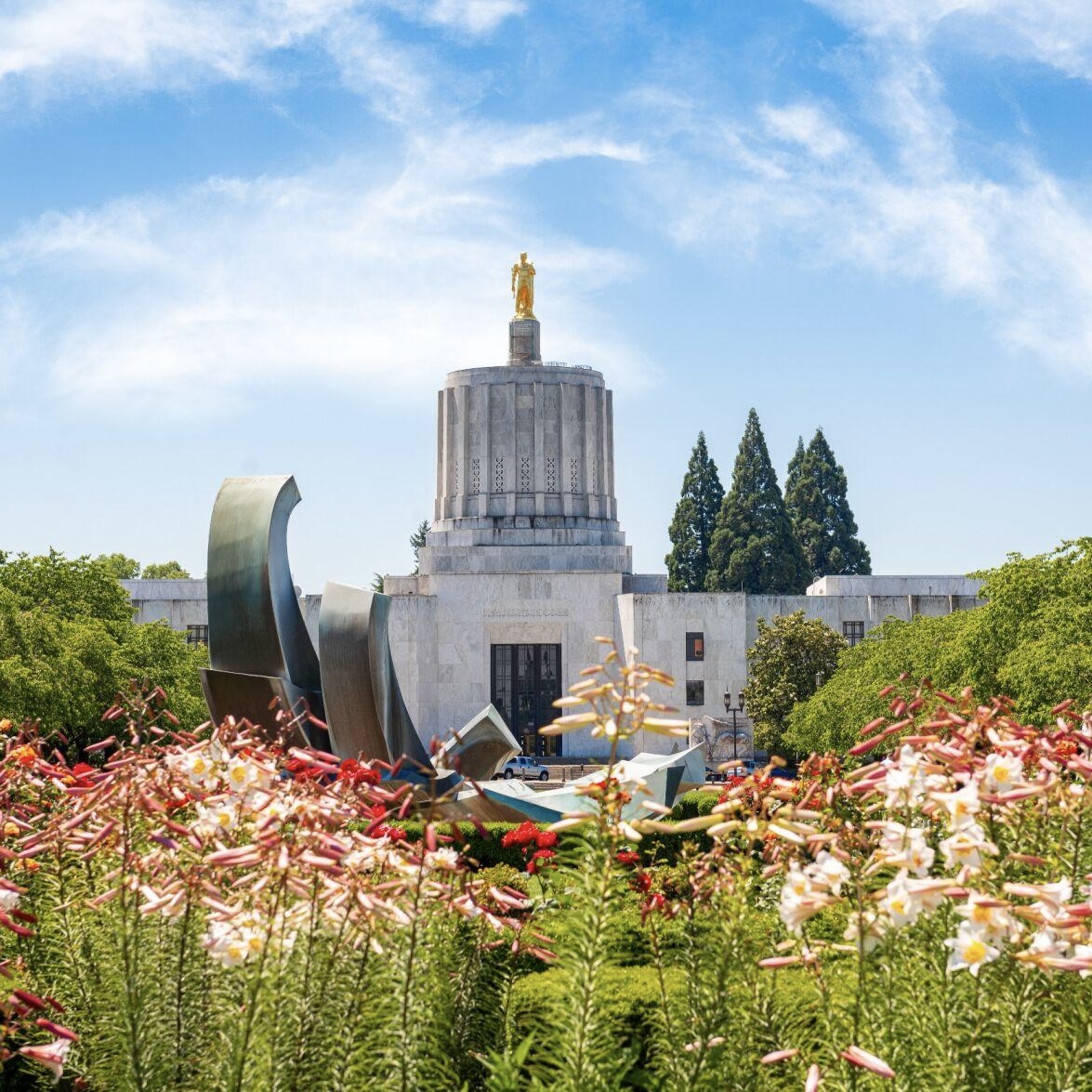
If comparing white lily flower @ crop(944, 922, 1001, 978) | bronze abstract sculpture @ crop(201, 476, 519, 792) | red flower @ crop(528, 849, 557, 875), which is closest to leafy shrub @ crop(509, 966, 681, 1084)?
red flower @ crop(528, 849, 557, 875)

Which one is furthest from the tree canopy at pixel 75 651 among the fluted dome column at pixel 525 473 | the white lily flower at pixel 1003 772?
the white lily flower at pixel 1003 772

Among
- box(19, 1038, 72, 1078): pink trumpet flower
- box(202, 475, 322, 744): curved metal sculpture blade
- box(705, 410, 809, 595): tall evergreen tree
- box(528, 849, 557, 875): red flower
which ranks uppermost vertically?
box(705, 410, 809, 595): tall evergreen tree

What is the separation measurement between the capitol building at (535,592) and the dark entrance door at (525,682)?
60mm

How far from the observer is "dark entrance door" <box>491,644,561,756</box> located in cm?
5641

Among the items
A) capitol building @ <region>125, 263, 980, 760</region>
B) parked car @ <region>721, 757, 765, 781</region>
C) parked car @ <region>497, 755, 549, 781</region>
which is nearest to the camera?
parked car @ <region>721, 757, 765, 781</region>

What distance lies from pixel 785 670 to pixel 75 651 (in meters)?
26.0

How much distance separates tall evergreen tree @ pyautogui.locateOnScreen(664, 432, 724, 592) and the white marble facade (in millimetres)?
10826

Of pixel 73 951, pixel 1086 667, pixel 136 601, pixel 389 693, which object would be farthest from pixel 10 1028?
pixel 136 601

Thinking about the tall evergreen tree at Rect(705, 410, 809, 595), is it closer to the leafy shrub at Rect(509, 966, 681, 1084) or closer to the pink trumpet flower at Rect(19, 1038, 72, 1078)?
the leafy shrub at Rect(509, 966, 681, 1084)

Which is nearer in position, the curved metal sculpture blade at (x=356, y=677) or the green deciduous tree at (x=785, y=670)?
the curved metal sculpture blade at (x=356, y=677)

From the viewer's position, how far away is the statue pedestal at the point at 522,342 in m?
60.8

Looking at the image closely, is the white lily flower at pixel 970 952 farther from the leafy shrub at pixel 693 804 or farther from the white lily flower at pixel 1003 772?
the leafy shrub at pixel 693 804

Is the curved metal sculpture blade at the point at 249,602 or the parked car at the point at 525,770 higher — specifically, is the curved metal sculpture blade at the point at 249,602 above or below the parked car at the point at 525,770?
above

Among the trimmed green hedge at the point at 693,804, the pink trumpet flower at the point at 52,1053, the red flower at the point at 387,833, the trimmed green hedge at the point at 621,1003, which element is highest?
the red flower at the point at 387,833
